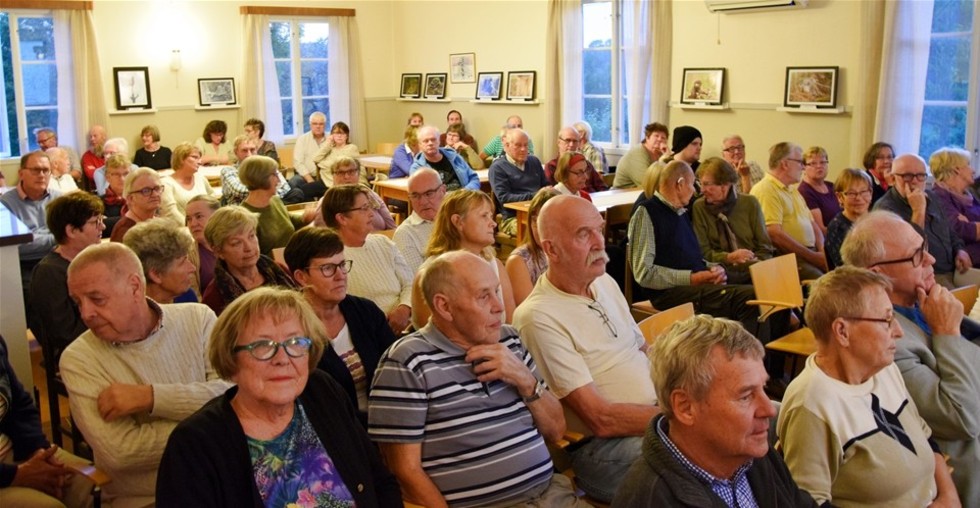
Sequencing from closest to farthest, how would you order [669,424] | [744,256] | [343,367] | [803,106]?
[669,424], [343,367], [744,256], [803,106]

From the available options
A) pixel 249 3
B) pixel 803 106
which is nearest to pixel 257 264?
pixel 803 106

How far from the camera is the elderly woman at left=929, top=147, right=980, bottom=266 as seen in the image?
5.54 m

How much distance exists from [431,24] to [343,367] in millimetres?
10186

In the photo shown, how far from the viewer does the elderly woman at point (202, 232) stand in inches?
164

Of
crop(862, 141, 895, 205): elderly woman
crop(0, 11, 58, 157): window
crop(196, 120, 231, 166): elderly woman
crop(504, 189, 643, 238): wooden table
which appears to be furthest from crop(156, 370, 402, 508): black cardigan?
crop(0, 11, 58, 157): window

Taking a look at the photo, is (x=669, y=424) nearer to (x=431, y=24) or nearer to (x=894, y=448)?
(x=894, y=448)

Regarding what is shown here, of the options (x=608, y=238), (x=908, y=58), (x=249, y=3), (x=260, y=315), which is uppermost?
(x=249, y=3)

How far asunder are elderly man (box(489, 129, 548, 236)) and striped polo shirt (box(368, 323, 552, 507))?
4990 millimetres

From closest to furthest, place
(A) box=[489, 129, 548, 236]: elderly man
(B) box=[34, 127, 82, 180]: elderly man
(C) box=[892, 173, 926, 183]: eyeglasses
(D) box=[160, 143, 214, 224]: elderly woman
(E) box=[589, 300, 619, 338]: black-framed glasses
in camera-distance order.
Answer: (E) box=[589, 300, 619, 338]: black-framed glasses < (C) box=[892, 173, 926, 183]: eyeglasses < (D) box=[160, 143, 214, 224]: elderly woman < (A) box=[489, 129, 548, 236]: elderly man < (B) box=[34, 127, 82, 180]: elderly man

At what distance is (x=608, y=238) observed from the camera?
6.69 metres

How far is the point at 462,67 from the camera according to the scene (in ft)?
39.0

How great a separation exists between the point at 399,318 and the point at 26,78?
8.28 meters

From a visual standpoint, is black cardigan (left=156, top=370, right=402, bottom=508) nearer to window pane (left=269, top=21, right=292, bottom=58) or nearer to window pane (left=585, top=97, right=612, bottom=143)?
window pane (left=585, top=97, right=612, bottom=143)

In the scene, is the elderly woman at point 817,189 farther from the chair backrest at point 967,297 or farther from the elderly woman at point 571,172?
the chair backrest at point 967,297
